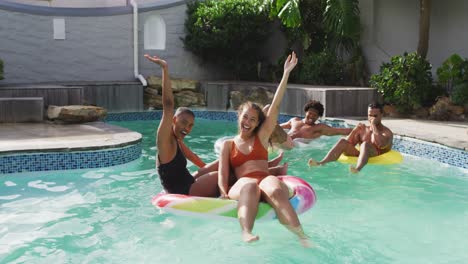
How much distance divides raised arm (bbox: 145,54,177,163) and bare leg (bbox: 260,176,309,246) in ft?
2.85

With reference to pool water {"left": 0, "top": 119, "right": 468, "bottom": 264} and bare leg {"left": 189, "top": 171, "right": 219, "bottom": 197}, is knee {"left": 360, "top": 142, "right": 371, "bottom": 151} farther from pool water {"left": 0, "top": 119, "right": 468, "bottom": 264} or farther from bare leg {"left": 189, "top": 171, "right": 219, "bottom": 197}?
bare leg {"left": 189, "top": 171, "right": 219, "bottom": 197}

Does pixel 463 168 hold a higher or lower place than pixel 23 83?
lower

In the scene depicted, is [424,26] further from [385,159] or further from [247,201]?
[247,201]

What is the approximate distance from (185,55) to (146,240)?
11.7 m

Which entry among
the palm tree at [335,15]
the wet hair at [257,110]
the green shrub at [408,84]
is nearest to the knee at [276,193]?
the wet hair at [257,110]

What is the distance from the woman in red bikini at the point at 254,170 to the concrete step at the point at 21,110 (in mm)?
6382

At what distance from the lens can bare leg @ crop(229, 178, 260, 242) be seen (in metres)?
4.29

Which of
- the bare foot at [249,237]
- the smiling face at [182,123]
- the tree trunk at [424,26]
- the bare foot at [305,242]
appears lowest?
the bare foot at [305,242]

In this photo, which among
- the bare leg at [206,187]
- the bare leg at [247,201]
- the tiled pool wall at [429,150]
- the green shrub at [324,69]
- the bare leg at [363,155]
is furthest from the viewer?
the green shrub at [324,69]

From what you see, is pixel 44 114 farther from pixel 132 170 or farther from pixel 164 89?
pixel 164 89

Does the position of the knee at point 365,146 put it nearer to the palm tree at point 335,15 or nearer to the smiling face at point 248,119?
the smiling face at point 248,119

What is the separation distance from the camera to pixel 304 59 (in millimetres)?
14484

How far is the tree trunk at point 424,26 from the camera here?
1168 centimetres

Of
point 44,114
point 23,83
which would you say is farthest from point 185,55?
point 44,114
